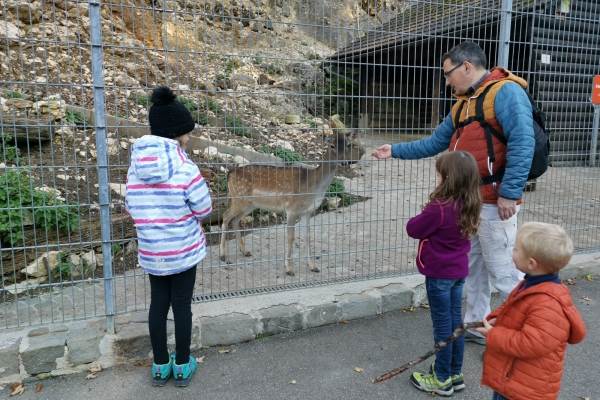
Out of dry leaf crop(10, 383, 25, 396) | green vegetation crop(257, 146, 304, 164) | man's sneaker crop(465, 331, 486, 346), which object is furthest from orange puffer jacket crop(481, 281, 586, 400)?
green vegetation crop(257, 146, 304, 164)

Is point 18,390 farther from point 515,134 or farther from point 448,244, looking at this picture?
point 515,134

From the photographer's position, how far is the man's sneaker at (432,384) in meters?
3.23

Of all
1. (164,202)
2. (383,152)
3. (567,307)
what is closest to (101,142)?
(164,202)

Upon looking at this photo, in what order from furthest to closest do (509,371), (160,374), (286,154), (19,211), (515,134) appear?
(286,154) < (19,211) < (160,374) < (515,134) < (509,371)

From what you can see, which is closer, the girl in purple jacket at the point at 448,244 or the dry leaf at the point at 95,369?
the girl in purple jacket at the point at 448,244

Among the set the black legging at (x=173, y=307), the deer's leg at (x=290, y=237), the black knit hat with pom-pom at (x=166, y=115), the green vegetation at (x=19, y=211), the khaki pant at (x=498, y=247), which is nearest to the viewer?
the black knit hat with pom-pom at (x=166, y=115)

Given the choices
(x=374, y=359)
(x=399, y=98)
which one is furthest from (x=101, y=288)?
(x=399, y=98)

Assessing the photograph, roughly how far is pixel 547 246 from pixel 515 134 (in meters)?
1.32

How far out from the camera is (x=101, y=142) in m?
3.43

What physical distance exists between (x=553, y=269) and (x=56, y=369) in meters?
3.49

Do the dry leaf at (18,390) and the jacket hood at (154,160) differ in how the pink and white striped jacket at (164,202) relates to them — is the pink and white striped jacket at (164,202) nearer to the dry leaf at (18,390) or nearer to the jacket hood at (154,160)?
the jacket hood at (154,160)

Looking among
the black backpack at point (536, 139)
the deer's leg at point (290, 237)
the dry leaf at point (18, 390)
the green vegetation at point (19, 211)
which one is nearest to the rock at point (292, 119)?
the deer's leg at point (290, 237)

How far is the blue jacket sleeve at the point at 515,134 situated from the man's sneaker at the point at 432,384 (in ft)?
4.64

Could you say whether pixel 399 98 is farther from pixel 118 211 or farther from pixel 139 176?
pixel 118 211
